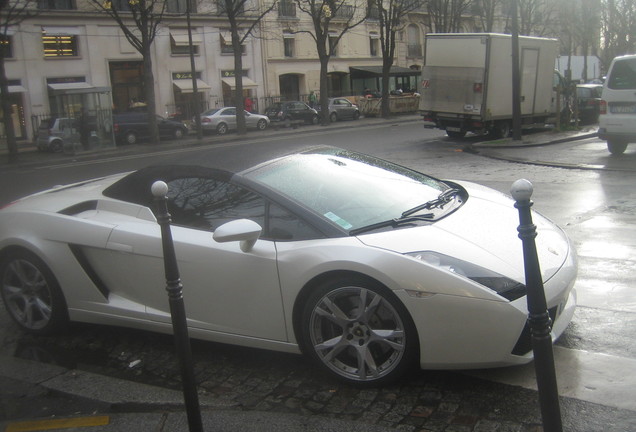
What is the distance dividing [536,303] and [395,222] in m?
1.69

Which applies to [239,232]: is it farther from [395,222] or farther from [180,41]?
[180,41]

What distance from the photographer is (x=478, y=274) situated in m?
3.52

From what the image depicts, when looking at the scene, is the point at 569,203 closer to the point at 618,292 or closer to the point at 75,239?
the point at 618,292

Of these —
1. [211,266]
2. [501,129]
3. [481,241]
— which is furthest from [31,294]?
[501,129]

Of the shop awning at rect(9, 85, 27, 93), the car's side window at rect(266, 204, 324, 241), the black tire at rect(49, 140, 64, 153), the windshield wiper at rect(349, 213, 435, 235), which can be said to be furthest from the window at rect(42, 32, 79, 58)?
the windshield wiper at rect(349, 213, 435, 235)

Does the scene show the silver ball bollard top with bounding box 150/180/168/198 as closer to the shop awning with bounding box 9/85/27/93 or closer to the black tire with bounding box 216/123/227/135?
the black tire with bounding box 216/123/227/135

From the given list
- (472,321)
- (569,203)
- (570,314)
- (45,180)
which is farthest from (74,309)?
(45,180)

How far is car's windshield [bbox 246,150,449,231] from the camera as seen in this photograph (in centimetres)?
410

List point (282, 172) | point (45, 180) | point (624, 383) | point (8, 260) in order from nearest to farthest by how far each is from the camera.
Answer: point (624, 383)
point (282, 172)
point (8, 260)
point (45, 180)

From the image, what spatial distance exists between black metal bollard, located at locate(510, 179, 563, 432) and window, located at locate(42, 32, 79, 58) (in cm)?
3716

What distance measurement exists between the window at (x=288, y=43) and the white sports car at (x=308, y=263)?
43.6m

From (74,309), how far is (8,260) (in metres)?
0.68

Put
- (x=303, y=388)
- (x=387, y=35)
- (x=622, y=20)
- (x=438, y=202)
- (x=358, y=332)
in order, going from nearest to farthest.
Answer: (x=358, y=332) → (x=303, y=388) → (x=438, y=202) → (x=387, y=35) → (x=622, y=20)

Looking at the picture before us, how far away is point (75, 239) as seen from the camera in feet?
14.9
